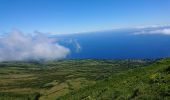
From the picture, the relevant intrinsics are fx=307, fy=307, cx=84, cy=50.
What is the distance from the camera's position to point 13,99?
7431 inches

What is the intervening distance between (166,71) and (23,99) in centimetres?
15212

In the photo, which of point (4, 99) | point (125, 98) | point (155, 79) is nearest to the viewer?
point (125, 98)

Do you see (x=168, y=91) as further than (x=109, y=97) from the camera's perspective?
No

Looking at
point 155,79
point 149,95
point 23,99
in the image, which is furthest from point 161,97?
point 23,99

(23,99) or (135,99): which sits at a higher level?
(135,99)

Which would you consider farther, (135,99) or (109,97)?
(109,97)

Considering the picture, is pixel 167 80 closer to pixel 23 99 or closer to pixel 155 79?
pixel 155 79

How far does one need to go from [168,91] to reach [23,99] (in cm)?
16283

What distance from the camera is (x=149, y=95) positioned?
30.4m

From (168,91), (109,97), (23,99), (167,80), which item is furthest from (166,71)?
(23,99)

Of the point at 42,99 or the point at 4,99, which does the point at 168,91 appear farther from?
the point at 4,99

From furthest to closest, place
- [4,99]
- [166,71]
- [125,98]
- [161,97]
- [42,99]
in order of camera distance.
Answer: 1. [4,99]
2. [42,99]
3. [166,71]
4. [125,98]
5. [161,97]

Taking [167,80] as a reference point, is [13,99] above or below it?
below

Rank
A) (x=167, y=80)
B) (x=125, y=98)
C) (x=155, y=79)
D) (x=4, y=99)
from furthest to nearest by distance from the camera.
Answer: (x=4, y=99), (x=155, y=79), (x=167, y=80), (x=125, y=98)
